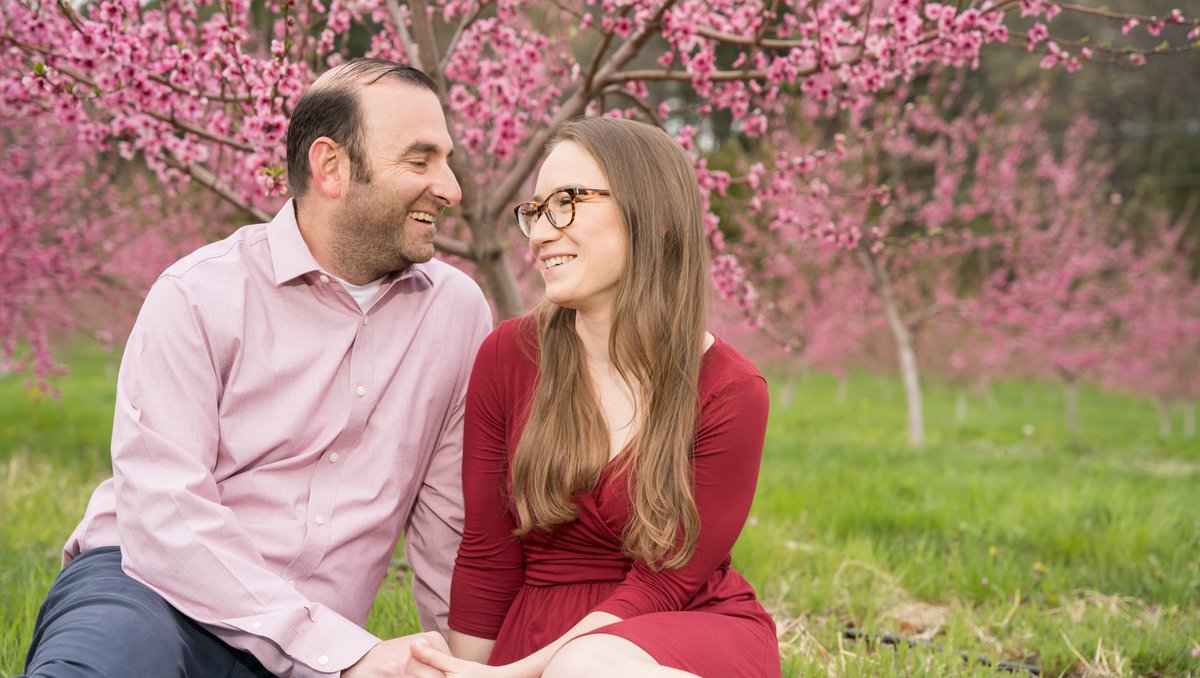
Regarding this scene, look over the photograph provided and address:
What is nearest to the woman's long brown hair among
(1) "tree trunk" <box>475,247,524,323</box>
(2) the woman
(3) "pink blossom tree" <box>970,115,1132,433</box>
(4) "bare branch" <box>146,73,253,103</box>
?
(2) the woman

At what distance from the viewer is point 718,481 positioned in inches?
82.0

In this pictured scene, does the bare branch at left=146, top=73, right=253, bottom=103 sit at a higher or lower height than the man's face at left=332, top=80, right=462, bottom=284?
higher

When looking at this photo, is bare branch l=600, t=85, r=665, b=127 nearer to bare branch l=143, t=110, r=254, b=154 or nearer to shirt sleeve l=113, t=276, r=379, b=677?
bare branch l=143, t=110, r=254, b=154

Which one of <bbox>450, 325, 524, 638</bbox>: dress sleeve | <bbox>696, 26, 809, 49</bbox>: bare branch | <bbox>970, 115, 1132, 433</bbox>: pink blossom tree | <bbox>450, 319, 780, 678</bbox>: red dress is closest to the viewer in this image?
<bbox>450, 319, 780, 678</bbox>: red dress

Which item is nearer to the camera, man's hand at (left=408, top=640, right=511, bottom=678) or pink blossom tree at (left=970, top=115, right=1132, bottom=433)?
man's hand at (left=408, top=640, right=511, bottom=678)

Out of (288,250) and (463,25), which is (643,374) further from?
(463,25)

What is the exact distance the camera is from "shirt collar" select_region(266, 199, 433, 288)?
89.6 inches

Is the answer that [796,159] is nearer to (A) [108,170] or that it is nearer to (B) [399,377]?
(B) [399,377]

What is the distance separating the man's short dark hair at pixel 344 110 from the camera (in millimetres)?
2301

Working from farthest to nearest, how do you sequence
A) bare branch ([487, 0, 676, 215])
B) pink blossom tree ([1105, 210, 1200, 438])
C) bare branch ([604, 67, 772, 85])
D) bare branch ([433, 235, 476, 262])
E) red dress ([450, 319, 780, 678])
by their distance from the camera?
pink blossom tree ([1105, 210, 1200, 438])
bare branch ([433, 235, 476, 262])
bare branch ([487, 0, 676, 215])
bare branch ([604, 67, 772, 85])
red dress ([450, 319, 780, 678])

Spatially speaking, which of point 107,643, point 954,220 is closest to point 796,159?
point 107,643

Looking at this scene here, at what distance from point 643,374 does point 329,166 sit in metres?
0.94

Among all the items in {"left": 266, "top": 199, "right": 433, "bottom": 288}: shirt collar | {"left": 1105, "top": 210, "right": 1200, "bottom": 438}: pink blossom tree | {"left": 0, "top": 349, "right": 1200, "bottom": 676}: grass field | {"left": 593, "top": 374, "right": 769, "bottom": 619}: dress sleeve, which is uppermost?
{"left": 266, "top": 199, "right": 433, "bottom": 288}: shirt collar

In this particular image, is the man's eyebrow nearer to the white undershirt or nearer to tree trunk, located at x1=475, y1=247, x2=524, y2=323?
the white undershirt
